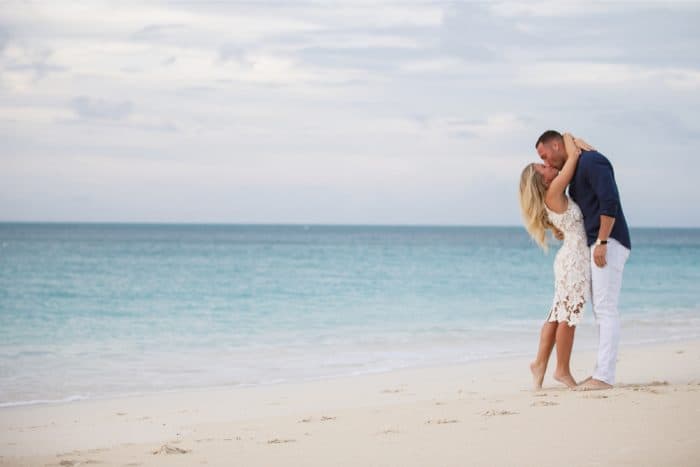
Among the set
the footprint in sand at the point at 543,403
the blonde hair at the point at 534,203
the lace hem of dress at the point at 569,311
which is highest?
the blonde hair at the point at 534,203

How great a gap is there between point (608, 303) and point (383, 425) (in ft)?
6.54

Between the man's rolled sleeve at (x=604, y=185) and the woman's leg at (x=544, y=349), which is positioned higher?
the man's rolled sleeve at (x=604, y=185)

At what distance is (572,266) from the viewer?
251 inches

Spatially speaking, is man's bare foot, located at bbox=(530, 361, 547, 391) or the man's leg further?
man's bare foot, located at bbox=(530, 361, 547, 391)

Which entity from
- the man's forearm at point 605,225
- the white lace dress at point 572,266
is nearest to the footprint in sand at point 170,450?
the white lace dress at point 572,266

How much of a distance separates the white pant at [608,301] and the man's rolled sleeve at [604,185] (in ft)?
0.90

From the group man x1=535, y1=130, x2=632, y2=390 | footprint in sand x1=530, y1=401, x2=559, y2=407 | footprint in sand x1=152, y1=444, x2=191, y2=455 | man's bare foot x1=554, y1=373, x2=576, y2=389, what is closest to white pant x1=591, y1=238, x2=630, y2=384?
man x1=535, y1=130, x2=632, y2=390

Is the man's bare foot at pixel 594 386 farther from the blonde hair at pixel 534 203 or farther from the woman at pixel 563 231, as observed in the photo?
the blonde hair at pixel 534 203

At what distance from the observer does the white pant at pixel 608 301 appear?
625cm

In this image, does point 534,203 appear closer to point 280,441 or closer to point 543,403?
point 543,403

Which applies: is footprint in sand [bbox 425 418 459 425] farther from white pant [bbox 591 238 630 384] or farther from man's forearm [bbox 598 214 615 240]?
man's forearm [bbox 598 214 615 240]

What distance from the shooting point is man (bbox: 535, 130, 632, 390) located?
615 cm

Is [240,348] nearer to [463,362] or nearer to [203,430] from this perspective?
[463,362]

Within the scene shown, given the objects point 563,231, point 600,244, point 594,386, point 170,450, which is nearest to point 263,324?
point 563,231
